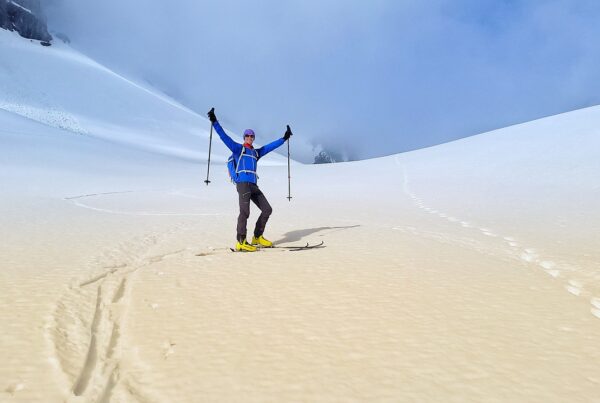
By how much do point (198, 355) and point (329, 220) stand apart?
837cm

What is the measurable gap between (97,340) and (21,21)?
133831 mm

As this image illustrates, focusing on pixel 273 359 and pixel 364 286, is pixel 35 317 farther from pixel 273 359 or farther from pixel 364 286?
pixel 364 286

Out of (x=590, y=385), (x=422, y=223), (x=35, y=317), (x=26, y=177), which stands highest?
(x=26, y=177)

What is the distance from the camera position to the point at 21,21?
10525cm

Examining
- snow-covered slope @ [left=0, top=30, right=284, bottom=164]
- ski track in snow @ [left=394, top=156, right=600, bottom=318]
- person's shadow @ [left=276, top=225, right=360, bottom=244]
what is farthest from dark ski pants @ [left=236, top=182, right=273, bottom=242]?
snow-covered slope @ [left=0, top=30, right=284, bottom=164]

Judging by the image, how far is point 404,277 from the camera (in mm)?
4961

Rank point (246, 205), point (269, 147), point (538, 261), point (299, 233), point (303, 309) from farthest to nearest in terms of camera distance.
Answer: point (299, 233)
point (269, 147)
point (246, 205)
point (538, 261)
point (303, 309)

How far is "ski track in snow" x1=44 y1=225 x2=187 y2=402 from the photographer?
7.96 feet

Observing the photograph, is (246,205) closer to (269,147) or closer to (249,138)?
(249,138)

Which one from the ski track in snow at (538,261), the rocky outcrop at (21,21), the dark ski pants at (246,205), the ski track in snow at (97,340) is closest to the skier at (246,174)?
the dark ski pants at (246,205)

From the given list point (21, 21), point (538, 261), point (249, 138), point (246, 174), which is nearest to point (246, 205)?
point (246, 174)

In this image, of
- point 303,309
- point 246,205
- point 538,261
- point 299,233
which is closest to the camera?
point 303,309

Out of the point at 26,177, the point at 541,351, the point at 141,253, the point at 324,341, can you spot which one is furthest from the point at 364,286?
the point at 26,177

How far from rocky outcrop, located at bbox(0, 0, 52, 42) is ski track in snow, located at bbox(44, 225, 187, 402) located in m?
127
